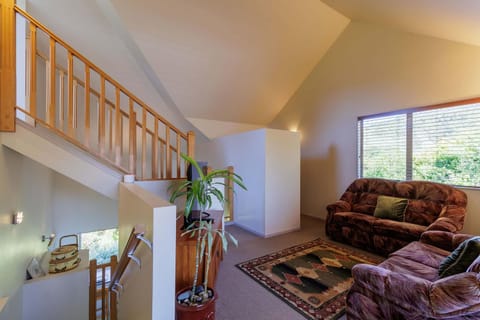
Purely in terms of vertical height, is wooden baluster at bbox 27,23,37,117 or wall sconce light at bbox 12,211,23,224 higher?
wooden baluster at bbox 27,23,37,117

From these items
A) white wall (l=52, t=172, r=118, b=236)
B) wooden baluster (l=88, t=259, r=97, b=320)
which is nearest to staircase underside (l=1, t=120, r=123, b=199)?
wooden baluster (l=88, t=259, r=97, b=320)

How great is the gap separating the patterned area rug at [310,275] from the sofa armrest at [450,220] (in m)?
0.87

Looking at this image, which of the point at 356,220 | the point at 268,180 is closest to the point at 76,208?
the point at 268,180

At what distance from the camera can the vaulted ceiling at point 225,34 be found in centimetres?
286

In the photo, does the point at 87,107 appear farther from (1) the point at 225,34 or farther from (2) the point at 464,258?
(2) the point at 464,258

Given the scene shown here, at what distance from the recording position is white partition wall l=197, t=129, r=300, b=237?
3852mm

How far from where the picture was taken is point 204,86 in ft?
14.5

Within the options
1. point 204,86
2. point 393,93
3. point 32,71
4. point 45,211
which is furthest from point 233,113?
point 45,211

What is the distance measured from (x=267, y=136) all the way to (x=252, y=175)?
32.9 inches

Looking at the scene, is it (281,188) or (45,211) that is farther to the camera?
(281,188)

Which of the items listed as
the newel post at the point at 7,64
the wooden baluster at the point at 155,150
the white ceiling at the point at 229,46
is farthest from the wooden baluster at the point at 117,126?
the white ceiling at the point at 229,46

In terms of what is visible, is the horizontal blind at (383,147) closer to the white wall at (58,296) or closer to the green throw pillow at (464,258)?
the green throw pillow at (464,258)

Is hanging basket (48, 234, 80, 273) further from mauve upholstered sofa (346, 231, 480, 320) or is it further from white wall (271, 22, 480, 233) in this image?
white wall (271, 22, 480, 233)

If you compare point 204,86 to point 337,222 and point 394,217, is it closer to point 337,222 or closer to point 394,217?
point 337,222
